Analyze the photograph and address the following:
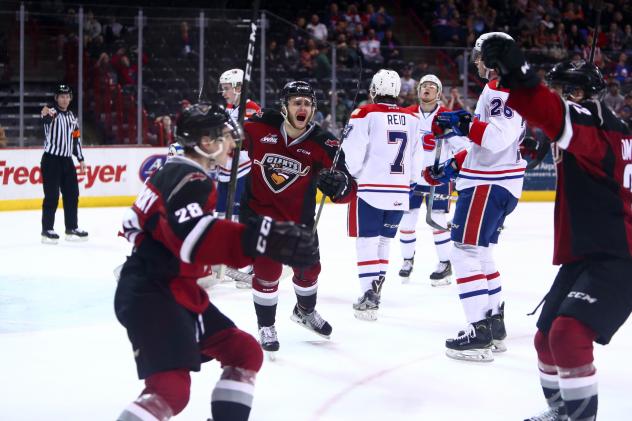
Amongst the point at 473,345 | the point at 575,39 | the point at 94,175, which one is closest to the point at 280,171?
the point at 473,345

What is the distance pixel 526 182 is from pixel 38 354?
9.36m

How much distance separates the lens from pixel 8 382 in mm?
4027

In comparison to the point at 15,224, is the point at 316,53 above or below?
above

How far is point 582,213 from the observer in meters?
2.99

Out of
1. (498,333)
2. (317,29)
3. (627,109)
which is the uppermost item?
(317,29)

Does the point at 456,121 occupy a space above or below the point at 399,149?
above

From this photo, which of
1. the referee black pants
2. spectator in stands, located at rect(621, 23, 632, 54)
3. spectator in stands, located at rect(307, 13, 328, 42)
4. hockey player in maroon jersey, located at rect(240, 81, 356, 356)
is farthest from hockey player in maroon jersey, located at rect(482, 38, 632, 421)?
spectator in stands, located at rect(621, 23, 632, 54)

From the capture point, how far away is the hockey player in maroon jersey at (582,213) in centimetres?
276

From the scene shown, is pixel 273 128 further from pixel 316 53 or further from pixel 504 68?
pixel 316 53

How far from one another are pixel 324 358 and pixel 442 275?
2.28 meters

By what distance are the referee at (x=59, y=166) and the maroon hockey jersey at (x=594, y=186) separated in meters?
6.12

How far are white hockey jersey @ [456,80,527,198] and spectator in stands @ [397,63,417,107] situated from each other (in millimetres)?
7807

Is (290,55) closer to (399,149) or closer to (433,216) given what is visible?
(433,216)

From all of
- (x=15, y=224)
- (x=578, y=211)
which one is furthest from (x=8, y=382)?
(x=15, y=224)
